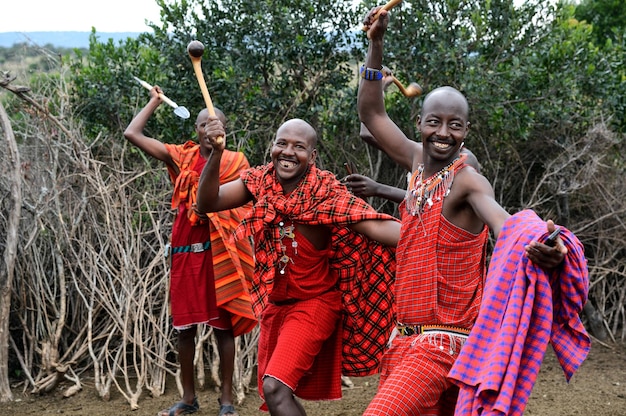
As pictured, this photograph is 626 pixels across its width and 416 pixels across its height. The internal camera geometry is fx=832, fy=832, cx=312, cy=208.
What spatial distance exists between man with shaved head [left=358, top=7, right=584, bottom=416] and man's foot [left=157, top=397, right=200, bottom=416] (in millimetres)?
2444

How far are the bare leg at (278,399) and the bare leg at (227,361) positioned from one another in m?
1.76

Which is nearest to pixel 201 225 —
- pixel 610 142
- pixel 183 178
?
pixel 183 178

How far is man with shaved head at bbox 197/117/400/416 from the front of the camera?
4035mm

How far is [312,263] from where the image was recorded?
13.6 feet

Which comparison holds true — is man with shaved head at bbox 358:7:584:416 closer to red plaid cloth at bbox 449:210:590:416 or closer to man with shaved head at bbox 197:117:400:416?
red plaid cloth at bbox 449:210:590:416

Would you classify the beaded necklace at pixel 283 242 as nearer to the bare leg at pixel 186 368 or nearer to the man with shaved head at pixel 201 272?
the man with shaved head at pixel 201 272

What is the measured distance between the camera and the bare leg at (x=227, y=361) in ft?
18.3

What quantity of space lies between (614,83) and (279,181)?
495 cm

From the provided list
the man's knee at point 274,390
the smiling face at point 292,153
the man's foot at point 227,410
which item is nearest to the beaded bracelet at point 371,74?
the smiling face at point 292,153

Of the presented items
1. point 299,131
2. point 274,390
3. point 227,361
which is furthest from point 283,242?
point 227,361

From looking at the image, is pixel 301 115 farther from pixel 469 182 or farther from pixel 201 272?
pixel 469 182

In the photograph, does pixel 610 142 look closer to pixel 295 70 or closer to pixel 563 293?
pixel 295 70

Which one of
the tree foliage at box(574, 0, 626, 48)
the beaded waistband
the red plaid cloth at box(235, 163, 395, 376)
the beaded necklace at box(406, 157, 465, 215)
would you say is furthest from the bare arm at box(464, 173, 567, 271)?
the tree foliage at box(574, 0, 626, 48)

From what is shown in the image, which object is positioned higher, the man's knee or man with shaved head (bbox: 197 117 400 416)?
man with shaved head (bbox: 197 117 400 416)
